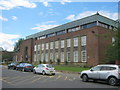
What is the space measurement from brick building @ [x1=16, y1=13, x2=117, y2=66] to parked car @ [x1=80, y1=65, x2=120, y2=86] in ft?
53.0

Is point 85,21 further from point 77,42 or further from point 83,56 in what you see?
point 83,56

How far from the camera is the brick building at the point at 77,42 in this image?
38438 millimetres

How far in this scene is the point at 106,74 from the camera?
13641mm

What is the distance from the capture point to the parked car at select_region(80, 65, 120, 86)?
1301 cm

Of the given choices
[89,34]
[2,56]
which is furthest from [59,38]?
[2,56]

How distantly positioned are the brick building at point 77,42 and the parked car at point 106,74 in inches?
635

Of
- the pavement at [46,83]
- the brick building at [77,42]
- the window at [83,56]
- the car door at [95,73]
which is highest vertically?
the brick building at [77,42]

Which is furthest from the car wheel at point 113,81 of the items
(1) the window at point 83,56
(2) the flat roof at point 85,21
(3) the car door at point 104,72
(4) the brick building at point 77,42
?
(2) the flat roof at point 85,21

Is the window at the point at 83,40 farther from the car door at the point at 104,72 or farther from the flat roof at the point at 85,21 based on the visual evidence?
the car door at the point at 104,72

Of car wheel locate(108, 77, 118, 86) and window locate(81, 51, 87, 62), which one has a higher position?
window locate(81, 51, 87, 62)

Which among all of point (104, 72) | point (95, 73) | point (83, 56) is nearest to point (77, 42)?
point (83, 56)

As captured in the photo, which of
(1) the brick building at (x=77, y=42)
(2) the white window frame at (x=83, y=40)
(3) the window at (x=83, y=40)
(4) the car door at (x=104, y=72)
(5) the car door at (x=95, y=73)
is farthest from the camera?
(3) the window at (x=83, y=40)

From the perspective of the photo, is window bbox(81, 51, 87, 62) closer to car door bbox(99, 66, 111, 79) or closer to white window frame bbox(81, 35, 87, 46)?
white window frame bbox(81, 35, 87, 46)

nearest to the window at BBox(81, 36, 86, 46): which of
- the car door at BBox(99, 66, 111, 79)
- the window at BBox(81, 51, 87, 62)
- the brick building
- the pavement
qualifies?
the brick building
